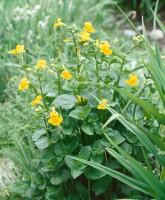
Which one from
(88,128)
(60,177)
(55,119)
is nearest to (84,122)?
(88,128)

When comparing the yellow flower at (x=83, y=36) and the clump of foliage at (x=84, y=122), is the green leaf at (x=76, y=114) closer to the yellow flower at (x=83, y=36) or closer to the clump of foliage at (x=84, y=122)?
the clump of foliage at (x=84, y=122)

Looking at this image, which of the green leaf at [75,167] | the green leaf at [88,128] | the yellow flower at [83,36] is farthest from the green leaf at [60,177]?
the yellow flower at [83,36]

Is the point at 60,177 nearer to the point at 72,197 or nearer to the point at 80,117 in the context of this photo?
the point at 72,197

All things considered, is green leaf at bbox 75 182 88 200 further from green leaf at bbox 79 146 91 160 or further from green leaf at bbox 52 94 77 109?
green leaf at bbox 52 94 77 109

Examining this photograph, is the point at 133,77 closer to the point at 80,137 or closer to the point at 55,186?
the point at 80,137

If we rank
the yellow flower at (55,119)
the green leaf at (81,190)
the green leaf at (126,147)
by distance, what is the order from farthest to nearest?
the green leaf at (81,190)
the green leaf at (126,147)
the yellow flower at (55,119)
